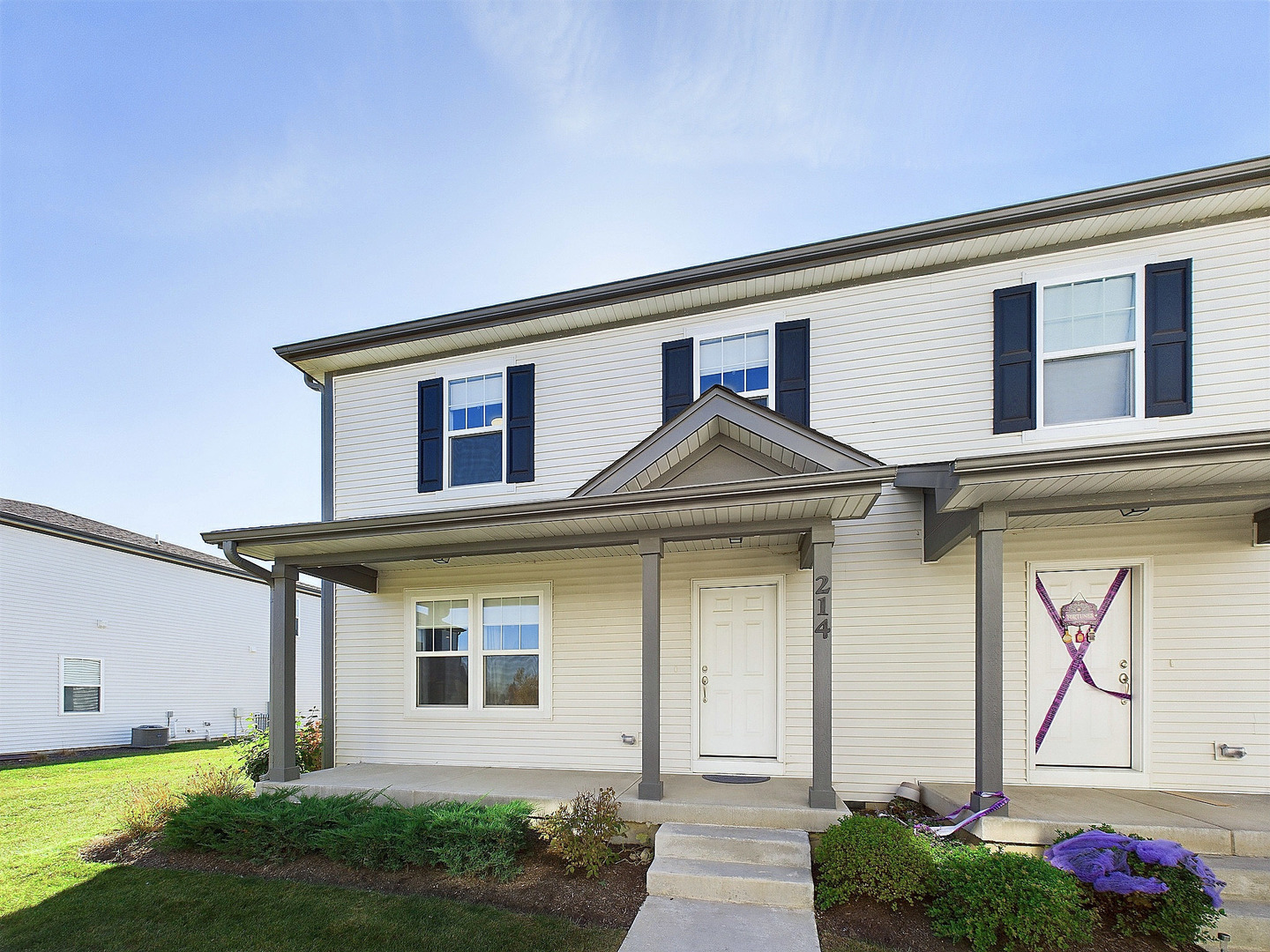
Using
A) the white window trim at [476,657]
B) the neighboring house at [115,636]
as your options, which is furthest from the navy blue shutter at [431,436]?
the neighboring house at [115,636]

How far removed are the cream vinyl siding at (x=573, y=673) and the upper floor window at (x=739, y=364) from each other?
186 centimetres

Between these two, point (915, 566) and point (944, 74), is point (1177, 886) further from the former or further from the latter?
point (944, 74)

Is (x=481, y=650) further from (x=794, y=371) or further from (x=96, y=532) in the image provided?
Result: (x=96, y=532)

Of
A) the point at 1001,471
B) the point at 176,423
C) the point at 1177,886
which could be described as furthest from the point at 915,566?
the point at 176,423

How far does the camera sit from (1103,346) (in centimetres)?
600

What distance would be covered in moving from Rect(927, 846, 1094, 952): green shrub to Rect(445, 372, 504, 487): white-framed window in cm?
610

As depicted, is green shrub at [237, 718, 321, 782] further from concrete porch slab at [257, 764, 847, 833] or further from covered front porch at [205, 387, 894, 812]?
concrete porch slab at [257, 764, 847, 833]

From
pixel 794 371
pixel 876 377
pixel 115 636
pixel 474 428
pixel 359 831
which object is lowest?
pixel 115 636

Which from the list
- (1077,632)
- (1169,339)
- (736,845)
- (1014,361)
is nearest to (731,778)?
(736,845)

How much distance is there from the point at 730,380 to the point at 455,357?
3.78 meters

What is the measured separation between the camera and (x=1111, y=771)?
5730 millimetres

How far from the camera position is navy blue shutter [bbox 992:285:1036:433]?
6160mm

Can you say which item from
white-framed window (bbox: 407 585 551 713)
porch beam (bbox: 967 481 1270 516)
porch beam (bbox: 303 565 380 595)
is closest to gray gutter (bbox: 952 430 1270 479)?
porch beam (bbox: 967 481 1270 516)

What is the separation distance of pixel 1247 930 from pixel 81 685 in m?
19.0
